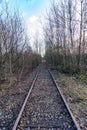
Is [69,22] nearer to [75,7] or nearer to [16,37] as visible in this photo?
[75,7]

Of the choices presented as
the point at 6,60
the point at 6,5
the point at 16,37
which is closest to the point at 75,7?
the point at 16,37

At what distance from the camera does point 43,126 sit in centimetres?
548

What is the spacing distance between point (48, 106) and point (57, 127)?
2430 millimetres

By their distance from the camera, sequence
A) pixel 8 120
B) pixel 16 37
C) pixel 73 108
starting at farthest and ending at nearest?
pixel 16 37, pixel 73 108, pixel 8 120

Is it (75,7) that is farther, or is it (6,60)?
(75,7)

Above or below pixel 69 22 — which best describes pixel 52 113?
below

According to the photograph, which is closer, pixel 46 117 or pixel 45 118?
pixel 45 118

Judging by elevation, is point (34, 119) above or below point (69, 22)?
below

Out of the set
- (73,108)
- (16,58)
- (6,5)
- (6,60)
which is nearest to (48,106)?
(73,108)

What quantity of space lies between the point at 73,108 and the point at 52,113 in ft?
3.44

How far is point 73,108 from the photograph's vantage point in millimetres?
7496

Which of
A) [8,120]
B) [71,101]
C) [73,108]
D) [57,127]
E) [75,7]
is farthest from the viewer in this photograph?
[75,7]

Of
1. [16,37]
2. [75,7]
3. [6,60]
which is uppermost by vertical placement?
[75,7]

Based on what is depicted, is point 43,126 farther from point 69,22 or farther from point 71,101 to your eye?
point 69,22
